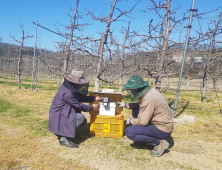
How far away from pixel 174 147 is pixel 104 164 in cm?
157

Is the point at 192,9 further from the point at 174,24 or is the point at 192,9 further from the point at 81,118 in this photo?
the point at 81,118

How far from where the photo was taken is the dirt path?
107 inches

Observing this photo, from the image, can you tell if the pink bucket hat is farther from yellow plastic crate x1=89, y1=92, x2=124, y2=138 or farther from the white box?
yellow plastic crate x1=89, y1=92, x2=124, y2=138

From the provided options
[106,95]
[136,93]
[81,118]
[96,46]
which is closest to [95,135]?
[81,118]

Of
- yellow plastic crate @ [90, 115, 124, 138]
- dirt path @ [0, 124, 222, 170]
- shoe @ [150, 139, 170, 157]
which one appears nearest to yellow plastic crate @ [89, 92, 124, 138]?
yellow plastic crate @ [90, 115, 124, 138]

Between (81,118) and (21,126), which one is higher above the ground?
(81,118)

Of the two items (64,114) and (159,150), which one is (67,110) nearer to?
(64,114)

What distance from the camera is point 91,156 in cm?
303

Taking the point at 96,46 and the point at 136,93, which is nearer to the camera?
the point at 136,93

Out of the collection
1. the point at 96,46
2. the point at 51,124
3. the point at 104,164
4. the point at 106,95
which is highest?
the point at 96,46

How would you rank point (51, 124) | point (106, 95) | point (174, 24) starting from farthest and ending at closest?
point (174, 24) → point (106, 95) → point (51, 124)

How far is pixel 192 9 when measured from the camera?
4930 millimetres

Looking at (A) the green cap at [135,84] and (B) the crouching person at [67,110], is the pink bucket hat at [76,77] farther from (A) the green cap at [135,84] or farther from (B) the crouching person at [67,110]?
(A) the green cap at [135,84]

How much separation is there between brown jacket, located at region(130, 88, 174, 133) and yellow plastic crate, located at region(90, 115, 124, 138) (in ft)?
2.38
